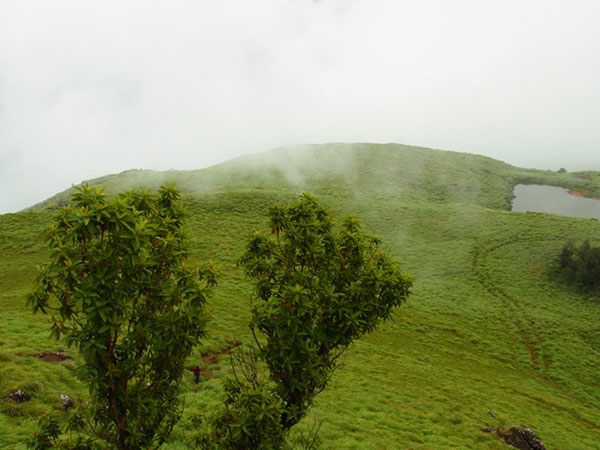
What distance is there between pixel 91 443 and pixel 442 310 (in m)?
44.2

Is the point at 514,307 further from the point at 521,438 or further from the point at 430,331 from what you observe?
the point at 521,438

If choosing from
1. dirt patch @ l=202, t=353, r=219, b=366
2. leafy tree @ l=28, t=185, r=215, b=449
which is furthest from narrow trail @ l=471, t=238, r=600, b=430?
leafy tree @ l=28, t=185, r=215, b=449

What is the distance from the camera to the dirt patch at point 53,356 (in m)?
19.9

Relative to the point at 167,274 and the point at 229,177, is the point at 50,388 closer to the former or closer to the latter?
the point at 167,274

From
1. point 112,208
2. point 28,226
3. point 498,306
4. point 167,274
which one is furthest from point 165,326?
point 28,226

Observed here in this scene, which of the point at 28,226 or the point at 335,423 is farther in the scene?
the point at 28,226

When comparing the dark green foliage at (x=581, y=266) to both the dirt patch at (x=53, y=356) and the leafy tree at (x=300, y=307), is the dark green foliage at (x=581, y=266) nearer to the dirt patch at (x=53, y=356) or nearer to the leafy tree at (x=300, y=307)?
the leafy tree at (x=300, y=307)

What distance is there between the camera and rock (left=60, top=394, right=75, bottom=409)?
52.5 ft

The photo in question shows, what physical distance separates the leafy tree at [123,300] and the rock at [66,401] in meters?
10.7

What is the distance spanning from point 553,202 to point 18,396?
11461cm

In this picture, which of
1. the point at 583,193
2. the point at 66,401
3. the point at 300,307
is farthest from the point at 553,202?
the point at 66,401

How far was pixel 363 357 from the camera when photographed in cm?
3162

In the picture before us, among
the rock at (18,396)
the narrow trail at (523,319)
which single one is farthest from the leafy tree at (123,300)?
the narrow trail at (523,319)

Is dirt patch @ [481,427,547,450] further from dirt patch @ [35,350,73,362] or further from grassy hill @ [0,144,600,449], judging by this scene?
dirt patch @ [35,350,73,362]
